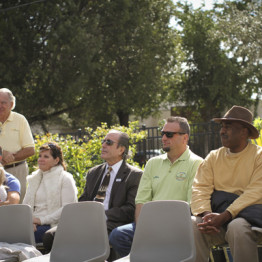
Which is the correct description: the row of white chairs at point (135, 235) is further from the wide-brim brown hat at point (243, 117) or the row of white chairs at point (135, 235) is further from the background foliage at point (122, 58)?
the background foliage at point (122, 58)

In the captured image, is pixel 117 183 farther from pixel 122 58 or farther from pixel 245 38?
pixel 245 38

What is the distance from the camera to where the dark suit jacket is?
5781 mm

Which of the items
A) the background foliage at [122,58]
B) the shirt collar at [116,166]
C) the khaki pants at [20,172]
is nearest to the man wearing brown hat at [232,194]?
the shirt collar at [116,166]

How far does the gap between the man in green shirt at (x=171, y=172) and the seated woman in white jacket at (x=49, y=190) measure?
3.24 ft

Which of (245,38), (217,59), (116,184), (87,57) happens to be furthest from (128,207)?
(217,59)

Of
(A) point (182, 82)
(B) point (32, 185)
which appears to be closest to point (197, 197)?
(B) point (32, 185)

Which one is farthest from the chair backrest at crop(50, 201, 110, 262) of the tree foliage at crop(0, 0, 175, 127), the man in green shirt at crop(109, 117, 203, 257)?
the tree foliage at crop(0, 0, 175, 127)

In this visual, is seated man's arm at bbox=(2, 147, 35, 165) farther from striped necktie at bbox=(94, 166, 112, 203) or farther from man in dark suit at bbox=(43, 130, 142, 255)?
striped necktie at bbox=(94, 166, 112, 203)

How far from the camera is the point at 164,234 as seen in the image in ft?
14.5

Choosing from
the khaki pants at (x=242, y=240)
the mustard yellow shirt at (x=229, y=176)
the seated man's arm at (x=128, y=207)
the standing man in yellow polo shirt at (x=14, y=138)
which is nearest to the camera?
the khaki pants at (x=242, y=240)

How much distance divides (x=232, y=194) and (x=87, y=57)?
18428 millimetres

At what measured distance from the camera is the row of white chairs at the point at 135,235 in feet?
14.2

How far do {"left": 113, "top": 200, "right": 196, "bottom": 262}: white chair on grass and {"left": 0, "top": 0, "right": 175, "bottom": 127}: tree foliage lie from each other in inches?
698

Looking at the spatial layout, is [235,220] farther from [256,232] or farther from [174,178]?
[174,178]
